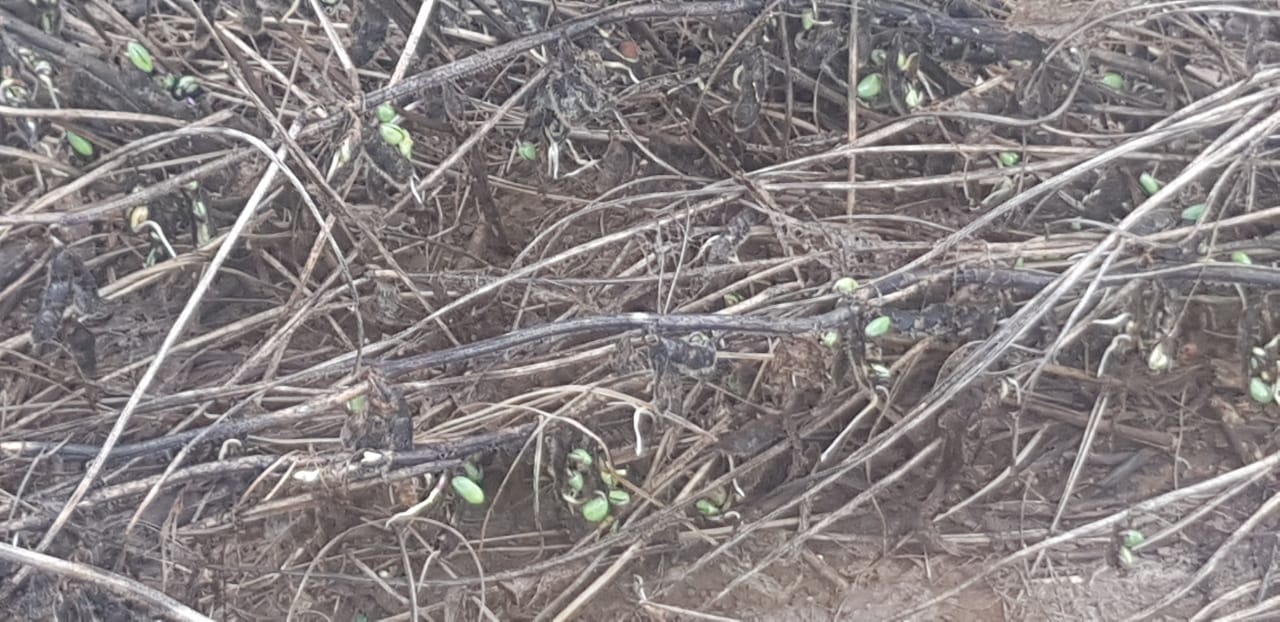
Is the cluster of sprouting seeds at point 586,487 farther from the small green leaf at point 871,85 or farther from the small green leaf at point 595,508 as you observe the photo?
the small green leaf at point 871,85

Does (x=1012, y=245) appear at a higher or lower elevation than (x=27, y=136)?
lower

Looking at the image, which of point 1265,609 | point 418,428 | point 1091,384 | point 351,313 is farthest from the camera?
point 351,313

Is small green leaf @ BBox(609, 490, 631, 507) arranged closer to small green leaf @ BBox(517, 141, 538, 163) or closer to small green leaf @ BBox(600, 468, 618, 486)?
small green leaf @ BBox(600, 468, 618, 486)

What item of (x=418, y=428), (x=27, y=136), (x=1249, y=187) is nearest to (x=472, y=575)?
(x=418, y=428)

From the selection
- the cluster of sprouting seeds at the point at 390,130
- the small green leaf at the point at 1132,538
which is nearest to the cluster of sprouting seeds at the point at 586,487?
the cluster of sprouting seeds at the point at 390,130

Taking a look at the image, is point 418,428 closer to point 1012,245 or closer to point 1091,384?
point 1012,245

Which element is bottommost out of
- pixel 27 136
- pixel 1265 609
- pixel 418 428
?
pixel 1265 609

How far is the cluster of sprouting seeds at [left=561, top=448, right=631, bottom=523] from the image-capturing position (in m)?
1.33

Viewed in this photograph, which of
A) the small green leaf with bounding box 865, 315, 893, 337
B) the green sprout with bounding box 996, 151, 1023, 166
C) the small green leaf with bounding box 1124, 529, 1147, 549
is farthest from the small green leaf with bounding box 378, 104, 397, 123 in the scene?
the small green leaf with bounding box 1124, 529, 1147, 549

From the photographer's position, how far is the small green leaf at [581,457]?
1319 mm

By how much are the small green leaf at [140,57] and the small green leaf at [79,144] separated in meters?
0.15

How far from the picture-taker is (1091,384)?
1.56m

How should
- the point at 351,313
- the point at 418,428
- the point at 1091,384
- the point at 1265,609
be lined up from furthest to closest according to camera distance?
the point at 351,313
the point at 1091,384
the point at 418,428
the point at 1265,609

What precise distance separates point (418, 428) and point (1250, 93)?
5.00ft
